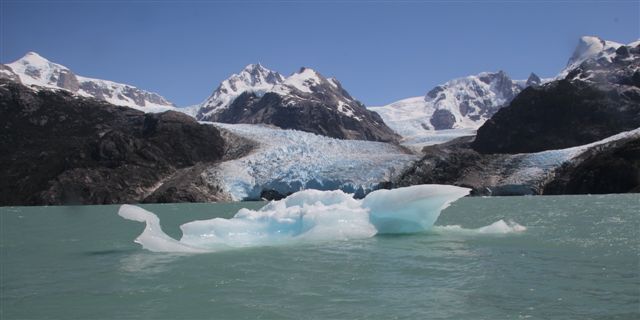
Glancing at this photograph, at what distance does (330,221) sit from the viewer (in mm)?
25391

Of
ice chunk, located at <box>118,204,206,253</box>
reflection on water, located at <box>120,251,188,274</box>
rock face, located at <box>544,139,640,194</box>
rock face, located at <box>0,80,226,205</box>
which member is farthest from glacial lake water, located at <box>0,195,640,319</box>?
rock face, located at <box>0,80,226,205</box>

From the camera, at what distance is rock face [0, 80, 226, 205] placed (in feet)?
295

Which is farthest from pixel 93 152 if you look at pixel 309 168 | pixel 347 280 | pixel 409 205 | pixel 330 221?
pixel 347 280

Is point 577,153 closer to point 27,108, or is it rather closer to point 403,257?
point 403,257

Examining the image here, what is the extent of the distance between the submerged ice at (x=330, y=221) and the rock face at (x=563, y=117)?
103m

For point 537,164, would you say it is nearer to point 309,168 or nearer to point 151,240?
point 309,168

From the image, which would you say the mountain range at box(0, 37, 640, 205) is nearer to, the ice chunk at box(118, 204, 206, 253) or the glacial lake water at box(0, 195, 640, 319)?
the glacial lake water at box(0, 195, 640, 319)

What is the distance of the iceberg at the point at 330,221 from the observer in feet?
79.7

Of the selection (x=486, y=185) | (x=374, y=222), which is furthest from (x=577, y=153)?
(x=374, y=222)

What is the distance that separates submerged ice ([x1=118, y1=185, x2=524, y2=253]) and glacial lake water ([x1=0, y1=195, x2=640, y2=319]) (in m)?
1.77

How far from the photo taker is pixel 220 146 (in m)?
111

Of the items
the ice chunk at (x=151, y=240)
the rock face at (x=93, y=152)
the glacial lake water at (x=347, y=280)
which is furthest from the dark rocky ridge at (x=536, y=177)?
the ice chunk at (x=151, y=240)

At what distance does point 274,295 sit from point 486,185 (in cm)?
7599

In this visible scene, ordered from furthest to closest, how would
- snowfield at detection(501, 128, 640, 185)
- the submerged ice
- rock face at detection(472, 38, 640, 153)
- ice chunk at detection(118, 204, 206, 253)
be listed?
rock face at detection(472, 38, 640, 153)
snowfield at detection(501, 128, 640, 185)
the submerged ice
ice chunk at detection(118, 204, 206, 253)
